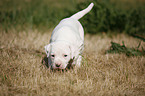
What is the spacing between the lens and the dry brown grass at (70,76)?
8.20 feet

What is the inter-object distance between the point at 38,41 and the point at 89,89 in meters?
2.64

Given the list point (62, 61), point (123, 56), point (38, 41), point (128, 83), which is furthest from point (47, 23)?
point (128, 83)

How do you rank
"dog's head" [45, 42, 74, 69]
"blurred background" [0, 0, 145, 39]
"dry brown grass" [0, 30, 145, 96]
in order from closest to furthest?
"dry brown grass" [0, 30, 145, 96] < "dog's head" [45, 42, 74, 69] < "blurred background" [0, 0, 145, 39]

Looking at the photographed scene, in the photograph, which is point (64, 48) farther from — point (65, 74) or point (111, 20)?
point (111, 20)

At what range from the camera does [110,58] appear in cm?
380

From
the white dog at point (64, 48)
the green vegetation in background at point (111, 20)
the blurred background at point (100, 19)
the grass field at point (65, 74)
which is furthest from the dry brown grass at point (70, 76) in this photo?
the green vegetation in background at point (111, 20)

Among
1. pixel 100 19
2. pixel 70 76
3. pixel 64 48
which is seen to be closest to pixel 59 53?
pixel 64 48

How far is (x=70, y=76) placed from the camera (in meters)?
2.90

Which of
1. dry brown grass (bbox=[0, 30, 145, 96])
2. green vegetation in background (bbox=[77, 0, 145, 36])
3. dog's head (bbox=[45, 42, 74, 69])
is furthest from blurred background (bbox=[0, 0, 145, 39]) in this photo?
dog's head (bbox=[45, 42, 74, 69])

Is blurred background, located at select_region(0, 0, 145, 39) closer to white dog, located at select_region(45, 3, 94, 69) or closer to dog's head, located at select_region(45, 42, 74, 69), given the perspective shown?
white dog, located at select_region(45, 3, 94, 69)

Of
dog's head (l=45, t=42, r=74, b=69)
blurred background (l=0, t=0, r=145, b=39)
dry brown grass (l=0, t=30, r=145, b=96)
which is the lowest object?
dry brown grass (l=0, t=30, r=145, b=96)

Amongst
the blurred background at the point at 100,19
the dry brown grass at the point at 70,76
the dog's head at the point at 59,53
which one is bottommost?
the dry brown grass at the point at 70,76

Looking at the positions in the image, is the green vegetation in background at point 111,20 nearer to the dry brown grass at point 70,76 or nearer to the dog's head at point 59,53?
the dry brown grass at point 70,76

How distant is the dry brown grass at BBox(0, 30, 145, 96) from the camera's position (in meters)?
2.50
